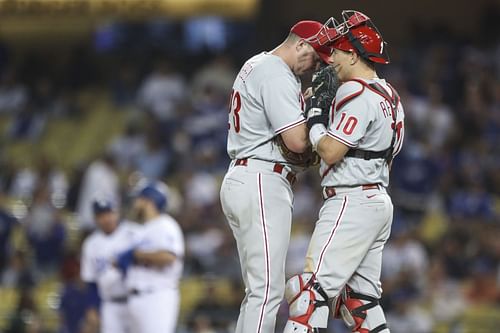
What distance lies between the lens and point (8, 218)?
1516 cm

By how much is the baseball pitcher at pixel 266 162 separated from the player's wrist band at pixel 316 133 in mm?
69

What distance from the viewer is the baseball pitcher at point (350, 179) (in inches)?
267

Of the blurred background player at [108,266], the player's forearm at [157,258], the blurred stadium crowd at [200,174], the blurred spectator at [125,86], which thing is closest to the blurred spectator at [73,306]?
the blurred stadium crowd at [200,174]

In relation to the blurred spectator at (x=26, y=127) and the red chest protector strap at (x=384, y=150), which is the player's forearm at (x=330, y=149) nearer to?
the red chest protector strap at (x=384, y=150)

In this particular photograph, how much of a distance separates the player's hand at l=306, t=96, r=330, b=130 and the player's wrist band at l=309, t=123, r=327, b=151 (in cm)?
3

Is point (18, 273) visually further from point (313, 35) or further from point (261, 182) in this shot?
point (313, 35)

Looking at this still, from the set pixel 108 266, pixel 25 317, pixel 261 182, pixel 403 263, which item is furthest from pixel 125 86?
pixel 261 182

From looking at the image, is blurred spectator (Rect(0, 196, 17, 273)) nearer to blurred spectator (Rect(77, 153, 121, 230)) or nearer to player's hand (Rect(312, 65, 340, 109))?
blurred spectator (Rect(77, 153, 121, 230))

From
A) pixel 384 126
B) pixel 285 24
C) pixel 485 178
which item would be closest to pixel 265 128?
pixel 384 126

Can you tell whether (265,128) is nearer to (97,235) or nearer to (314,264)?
(314,264)

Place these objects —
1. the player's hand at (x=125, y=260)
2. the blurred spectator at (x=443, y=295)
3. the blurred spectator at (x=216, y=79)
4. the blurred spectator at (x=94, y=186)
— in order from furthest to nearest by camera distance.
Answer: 1. the blurred spectator at (x=216, y=79)
2. the blurred spectator at (x=94, y=186)
3. the blurred spectator at (x=443, y=295)
4. the player's hand at (x=125, y=260)

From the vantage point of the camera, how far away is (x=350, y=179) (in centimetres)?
692

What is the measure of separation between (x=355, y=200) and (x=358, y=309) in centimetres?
64

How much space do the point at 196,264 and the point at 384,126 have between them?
300 inches
